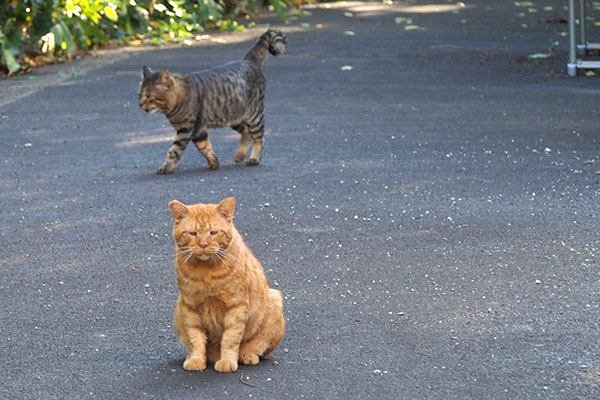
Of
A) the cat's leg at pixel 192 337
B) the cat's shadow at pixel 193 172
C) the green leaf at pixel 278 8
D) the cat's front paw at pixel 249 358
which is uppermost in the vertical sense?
the cat's leg at pixel 192 337

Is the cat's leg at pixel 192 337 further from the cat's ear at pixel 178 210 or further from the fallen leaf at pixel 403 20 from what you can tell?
the fallen leaf at pixel 403 20

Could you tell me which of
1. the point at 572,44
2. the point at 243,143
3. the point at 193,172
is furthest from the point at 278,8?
the point at 193,172

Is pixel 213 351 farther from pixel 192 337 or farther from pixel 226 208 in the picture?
pixel 226 208

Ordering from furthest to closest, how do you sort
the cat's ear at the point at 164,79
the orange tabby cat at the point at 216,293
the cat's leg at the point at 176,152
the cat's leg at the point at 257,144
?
the cat's leg at the point at 257,144
the cat's leg at the point at 176,152
the cat's ear at the point at 164,79
the orange tabby cat at the point at 216,293

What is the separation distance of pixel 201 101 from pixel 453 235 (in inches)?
118

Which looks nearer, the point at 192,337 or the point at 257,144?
the point at 192,337

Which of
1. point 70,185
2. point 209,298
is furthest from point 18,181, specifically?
point 209,298

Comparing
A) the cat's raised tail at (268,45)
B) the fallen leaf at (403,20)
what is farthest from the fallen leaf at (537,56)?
the cat's raised tail at (268,45)

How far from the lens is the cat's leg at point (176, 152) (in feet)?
29.6

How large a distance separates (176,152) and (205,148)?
0.88 feet

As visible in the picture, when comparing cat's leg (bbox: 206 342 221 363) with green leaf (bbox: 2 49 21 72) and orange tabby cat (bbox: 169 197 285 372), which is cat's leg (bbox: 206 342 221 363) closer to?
orange tabby cat (bbox: 169 197 285 372)

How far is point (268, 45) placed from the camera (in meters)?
9.62

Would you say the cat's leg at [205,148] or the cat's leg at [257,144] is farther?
the cat's leg at [257,144]

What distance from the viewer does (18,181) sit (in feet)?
29.0
